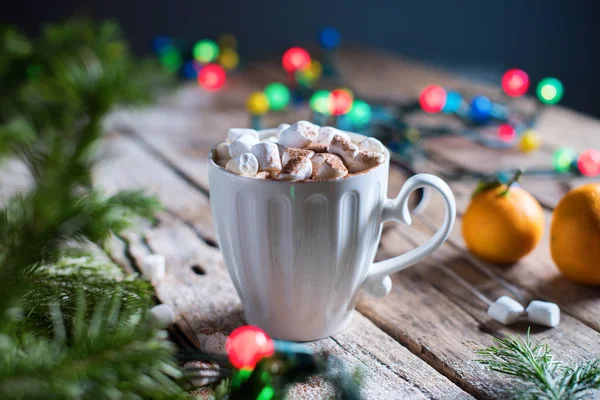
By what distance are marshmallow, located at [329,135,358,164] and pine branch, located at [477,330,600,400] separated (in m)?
0.25

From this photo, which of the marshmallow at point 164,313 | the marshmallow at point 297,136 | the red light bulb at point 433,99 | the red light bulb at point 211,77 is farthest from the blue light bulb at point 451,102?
the marshmallow at point 164,313

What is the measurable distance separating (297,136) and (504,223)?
343 millimetres

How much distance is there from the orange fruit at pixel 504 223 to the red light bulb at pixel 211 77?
0.95 metres

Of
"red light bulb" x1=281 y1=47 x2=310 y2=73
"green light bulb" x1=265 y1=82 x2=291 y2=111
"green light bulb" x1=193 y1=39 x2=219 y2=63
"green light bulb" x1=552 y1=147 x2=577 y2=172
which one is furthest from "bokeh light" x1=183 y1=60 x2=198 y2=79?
"green light bulb" x1=552 y1=147 x2=577 y2=172

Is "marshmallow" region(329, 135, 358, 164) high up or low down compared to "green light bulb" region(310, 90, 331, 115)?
up

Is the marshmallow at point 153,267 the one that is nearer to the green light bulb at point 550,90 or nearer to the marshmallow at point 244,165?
the marshmallow at point 244,165

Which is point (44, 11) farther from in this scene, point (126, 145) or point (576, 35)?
point (576, 35)

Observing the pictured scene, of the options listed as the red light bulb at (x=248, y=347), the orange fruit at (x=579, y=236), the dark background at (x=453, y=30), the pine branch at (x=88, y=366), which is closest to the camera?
the pine branch at (x=88, y=366)

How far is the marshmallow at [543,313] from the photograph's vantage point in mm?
725

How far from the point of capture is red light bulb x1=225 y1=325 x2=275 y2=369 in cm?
58

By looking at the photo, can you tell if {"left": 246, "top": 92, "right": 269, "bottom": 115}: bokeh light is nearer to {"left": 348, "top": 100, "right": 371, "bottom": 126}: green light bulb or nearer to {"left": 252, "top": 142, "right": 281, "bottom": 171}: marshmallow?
{"left": 348, "top": 100, "right": 371, "bottom": 126}: green light bulb

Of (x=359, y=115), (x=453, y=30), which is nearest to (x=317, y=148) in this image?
(x=359, y=115)

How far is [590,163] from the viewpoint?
1.14m

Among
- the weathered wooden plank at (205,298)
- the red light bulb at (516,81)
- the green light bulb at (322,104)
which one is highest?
the red light bulb at (516,81)
